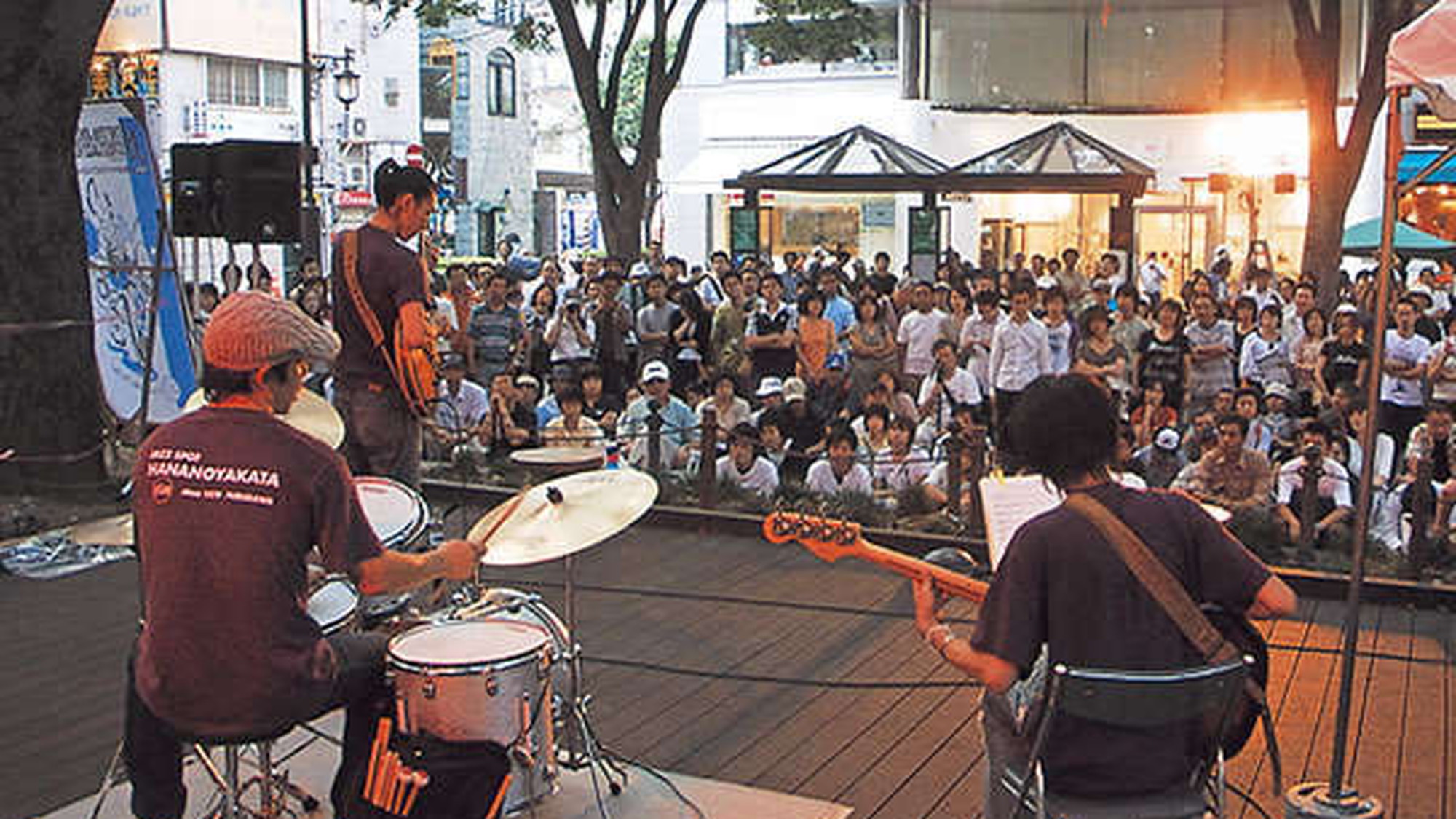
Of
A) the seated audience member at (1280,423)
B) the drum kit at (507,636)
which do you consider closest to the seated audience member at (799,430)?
the seated audience member at (1280,423)

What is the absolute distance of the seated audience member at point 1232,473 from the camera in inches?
334

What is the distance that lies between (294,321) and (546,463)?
1822mm

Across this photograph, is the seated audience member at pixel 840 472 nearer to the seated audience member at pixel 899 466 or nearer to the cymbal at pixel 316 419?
the seated audience member at pixel 899 466

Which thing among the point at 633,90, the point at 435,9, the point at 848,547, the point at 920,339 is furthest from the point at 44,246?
the point at 633,90

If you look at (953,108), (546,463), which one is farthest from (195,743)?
(953,108)

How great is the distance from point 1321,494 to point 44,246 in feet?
24.4

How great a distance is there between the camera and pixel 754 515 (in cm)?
892

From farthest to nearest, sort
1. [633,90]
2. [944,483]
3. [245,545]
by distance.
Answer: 1. [633,90]
2. [944,483]
3. [245,545]

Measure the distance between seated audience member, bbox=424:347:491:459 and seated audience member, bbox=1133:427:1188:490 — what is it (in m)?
4.31

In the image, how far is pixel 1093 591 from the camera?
3193 mm

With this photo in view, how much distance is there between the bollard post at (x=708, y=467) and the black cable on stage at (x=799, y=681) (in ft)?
8.77

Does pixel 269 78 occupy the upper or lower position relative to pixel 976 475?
upper

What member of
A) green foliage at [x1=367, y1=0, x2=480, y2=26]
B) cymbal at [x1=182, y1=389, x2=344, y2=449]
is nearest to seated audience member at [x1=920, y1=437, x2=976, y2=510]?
→ cymbal at [x1=182, y1=389, x2=344, y2=449]

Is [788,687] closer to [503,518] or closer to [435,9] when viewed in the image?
[503,518]
